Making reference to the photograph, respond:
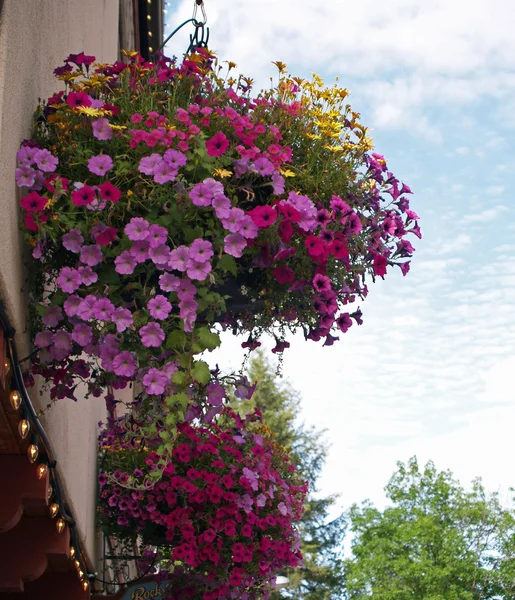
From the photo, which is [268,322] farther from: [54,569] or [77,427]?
[54,569]

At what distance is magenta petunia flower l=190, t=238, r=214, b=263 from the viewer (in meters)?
3.06

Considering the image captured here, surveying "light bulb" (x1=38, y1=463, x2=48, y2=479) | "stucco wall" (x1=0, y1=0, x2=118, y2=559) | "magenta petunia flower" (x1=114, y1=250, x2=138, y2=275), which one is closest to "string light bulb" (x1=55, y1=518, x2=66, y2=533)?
"stucco wall" (x1=0, y1=0, x2=118, y2=559)

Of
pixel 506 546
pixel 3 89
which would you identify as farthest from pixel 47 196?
pixel 506 546

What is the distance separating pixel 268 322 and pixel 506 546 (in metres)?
33.1

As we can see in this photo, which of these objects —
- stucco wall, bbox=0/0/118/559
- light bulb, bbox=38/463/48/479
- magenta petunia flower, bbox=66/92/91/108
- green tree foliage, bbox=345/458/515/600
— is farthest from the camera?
green tree foliage, bbox=345/458/515/600

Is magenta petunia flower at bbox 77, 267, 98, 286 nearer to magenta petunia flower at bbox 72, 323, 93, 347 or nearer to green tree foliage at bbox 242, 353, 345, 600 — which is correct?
magenta petunia flower at bbox 72, 323, 93, 347

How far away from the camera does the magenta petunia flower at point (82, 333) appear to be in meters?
3.10

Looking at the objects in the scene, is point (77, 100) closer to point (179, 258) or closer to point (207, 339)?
point (179, 258)

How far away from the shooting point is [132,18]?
10.5 metres

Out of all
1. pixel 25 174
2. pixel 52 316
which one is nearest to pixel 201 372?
pixel 52 316

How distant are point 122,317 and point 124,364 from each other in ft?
0.54

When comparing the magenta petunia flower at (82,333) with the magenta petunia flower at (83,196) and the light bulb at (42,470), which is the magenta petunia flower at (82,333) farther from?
the light bulb at (42,470)

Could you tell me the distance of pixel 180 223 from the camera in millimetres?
3162

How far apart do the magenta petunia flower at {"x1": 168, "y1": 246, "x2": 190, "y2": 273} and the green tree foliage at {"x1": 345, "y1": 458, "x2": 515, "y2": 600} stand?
3025 cm
